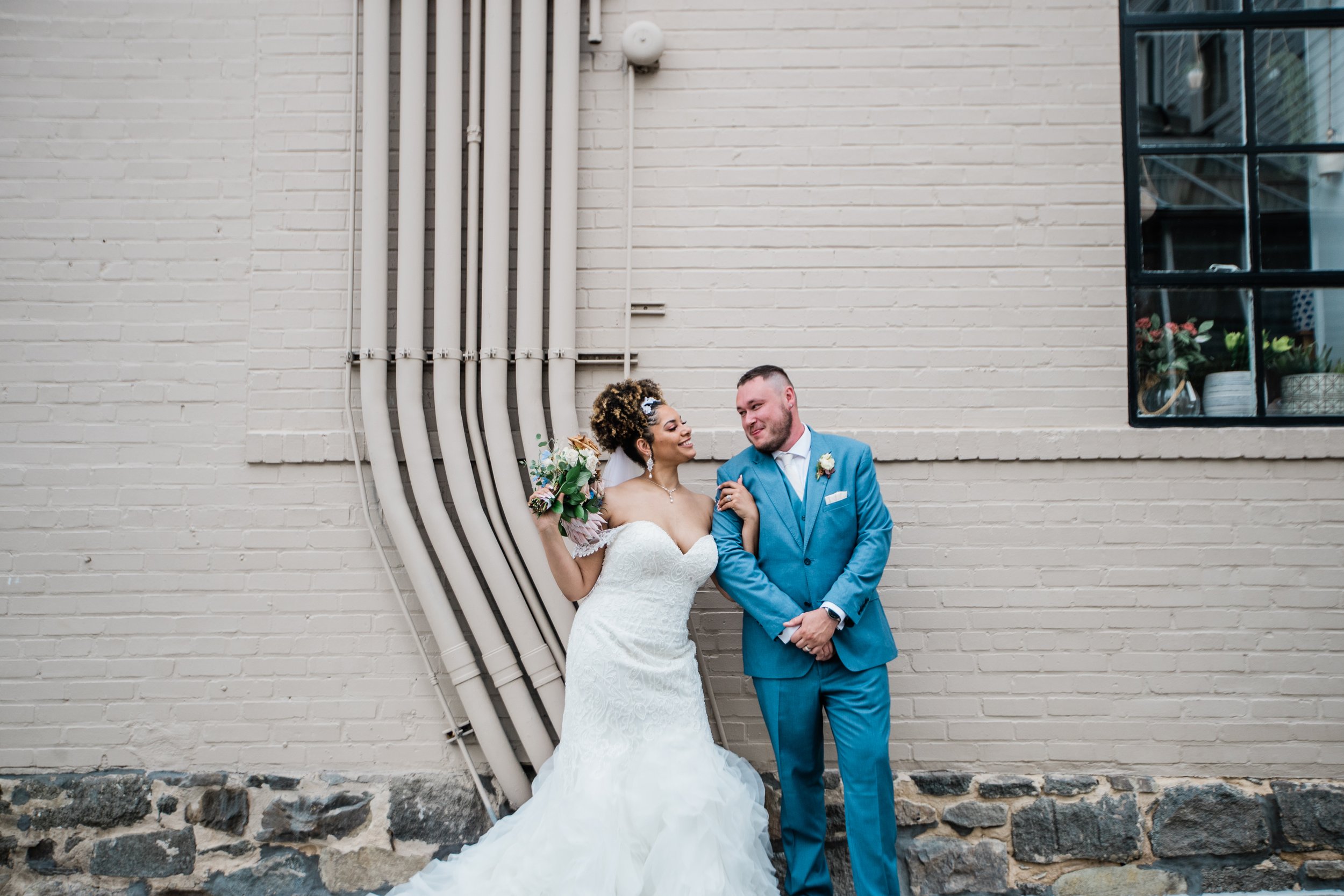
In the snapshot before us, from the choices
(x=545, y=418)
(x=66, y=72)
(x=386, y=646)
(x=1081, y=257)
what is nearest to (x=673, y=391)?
(x=545, y=418)

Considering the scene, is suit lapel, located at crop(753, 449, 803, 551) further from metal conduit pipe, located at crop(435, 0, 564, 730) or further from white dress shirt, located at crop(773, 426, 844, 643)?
metal conduit pipe, located at crop(435, 0, 564, 730)

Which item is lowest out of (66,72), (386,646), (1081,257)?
(386,646)

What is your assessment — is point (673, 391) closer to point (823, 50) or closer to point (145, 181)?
point (823, 50)

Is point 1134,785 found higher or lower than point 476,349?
lower

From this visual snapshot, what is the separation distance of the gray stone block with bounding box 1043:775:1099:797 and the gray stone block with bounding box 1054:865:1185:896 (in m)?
0.32

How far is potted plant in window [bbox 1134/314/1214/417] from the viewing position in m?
4.06

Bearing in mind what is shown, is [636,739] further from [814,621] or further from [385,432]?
[385,432]

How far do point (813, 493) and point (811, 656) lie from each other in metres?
0.62

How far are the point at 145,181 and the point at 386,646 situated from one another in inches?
94.7

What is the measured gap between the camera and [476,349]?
3.91 m

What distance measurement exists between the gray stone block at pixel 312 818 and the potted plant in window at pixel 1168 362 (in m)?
3.98

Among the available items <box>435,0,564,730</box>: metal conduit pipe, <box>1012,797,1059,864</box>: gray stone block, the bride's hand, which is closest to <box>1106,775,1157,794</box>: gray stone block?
<box>1012,797,1059,864</box>: gray stone block

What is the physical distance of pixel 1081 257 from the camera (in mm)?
4004

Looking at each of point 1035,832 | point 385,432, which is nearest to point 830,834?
point 1035,832
